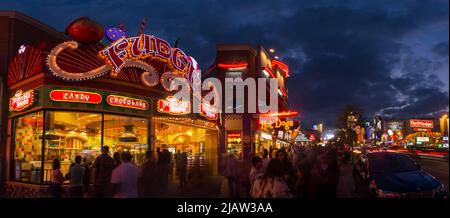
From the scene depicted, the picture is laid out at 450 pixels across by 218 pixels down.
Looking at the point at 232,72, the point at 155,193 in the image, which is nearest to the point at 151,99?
the point at 155,193

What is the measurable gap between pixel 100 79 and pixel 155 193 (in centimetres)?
713

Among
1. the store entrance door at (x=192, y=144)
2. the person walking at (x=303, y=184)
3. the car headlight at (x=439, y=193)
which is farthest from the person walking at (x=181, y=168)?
the person walking at (x=303, y=184)

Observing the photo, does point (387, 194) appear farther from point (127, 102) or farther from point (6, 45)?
point (6, 45)

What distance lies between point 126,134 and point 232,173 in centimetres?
690

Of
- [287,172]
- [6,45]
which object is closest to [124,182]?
[287,172]

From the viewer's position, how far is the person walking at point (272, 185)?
24.4ft

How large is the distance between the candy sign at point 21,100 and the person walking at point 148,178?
274 inches

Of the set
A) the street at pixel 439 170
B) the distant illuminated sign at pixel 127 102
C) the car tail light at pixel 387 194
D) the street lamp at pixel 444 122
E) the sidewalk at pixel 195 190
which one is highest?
the street lamp at pixel 444 122

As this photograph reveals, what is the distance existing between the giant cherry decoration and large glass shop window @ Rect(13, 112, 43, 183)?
11.1ft

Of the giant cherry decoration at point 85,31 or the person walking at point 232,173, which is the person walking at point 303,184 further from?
the giant cherry decoration at point 85,31

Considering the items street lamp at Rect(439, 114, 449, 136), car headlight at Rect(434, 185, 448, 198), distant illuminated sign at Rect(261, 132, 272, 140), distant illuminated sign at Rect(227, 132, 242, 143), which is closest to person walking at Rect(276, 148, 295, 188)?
car headlight at Rect(434, 185, 448, 198)

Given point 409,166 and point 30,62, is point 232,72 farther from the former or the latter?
point 409,166

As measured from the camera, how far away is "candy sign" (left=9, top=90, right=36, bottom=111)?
54.0 ft
